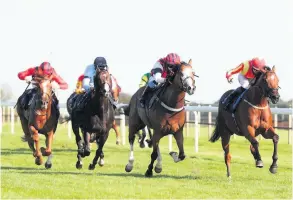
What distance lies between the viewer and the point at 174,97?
12148mm

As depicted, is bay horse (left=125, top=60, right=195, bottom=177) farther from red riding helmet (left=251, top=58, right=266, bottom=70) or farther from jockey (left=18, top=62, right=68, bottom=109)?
jockey (left=18, top=62, right=68, bottom=109)

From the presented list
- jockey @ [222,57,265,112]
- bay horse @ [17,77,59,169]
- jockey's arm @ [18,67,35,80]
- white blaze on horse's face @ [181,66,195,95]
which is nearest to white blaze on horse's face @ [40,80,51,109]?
bay horse @ [17,77,59,169]

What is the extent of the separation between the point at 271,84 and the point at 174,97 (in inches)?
64.7

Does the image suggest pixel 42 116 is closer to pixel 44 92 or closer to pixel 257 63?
pixel 44 92

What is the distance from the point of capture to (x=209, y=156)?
17.2 metres

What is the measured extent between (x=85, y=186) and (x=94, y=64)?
2.76 m

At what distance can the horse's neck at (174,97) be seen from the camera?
39.7 feet

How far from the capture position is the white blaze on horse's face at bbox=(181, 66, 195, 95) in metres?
11.4

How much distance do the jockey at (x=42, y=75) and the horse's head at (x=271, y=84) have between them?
393cm

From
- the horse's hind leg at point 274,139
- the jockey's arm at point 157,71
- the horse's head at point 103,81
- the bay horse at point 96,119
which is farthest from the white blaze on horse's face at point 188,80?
the horse's hind leg at point 274,139

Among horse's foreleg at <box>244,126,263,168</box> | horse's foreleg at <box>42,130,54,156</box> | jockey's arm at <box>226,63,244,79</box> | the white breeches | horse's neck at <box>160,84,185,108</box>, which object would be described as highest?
jockey's arm at <box>226,63,244,79</box>

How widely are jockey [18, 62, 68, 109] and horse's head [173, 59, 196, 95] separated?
289 cm

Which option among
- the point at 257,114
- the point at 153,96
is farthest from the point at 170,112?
the point at 257,114

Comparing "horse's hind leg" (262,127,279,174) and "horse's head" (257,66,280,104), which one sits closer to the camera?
"horse's head" (257,66,280,104)
